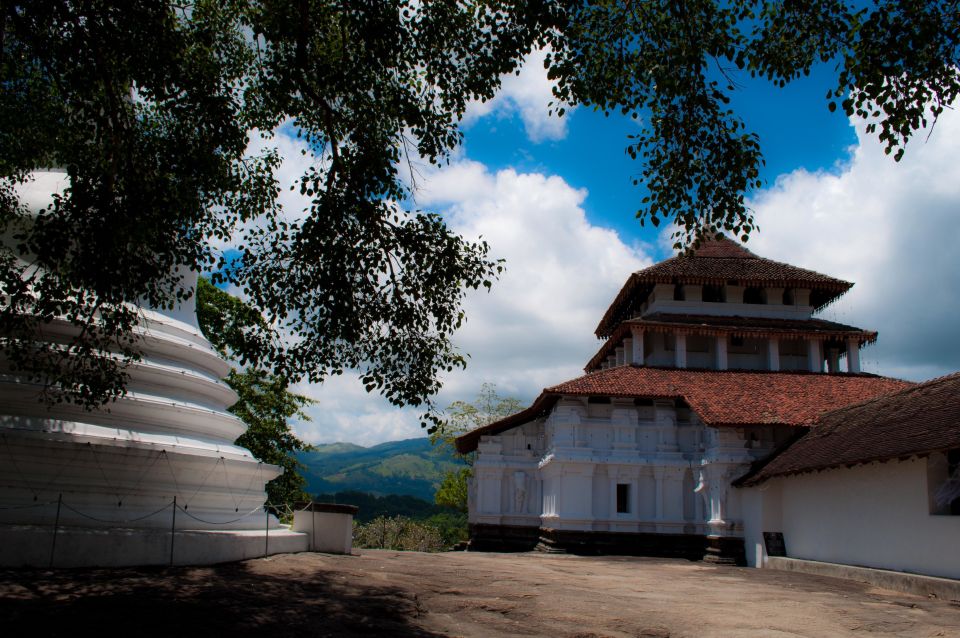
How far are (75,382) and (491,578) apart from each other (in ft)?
22.2

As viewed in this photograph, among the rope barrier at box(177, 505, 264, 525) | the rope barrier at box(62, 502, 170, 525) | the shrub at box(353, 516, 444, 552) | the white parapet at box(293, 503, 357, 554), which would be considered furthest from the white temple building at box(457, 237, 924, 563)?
the rope barrier at box(62, 502, 170, 525)

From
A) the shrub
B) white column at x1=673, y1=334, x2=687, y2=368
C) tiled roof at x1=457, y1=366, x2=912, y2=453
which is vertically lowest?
the shrub

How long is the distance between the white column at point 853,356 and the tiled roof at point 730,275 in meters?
2.11

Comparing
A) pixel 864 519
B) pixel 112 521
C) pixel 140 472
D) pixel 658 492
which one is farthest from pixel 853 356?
pixel 112 521

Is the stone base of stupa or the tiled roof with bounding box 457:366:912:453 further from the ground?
the tiled roof with bounding box 457:366:912:453

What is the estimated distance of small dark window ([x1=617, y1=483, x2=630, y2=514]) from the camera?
23.6m

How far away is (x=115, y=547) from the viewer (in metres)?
9.28

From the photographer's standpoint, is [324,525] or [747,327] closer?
[324,525]

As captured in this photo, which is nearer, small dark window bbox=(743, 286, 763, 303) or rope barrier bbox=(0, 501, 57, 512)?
rope barrier bbox=(0, 501, 57, 512)

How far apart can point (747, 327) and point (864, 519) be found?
12.3 metres

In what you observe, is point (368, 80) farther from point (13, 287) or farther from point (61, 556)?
point (61, 556)

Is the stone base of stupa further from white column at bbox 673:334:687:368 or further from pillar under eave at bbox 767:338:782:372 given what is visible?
pillar under eave at bbox 767:338:782:372

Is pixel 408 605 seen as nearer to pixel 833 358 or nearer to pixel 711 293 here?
pixel 711 293

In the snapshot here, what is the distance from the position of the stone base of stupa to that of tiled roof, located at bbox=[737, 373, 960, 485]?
441 inches
